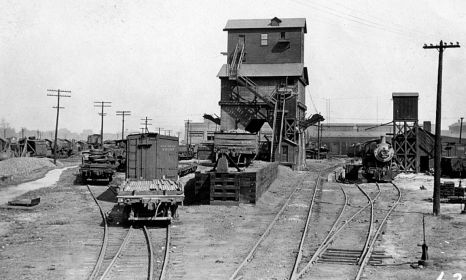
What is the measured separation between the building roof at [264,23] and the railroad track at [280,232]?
26569 millimetres

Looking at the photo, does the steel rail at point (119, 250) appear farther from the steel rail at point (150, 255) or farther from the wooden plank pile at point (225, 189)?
the wooden plank pile at point (225, 189)

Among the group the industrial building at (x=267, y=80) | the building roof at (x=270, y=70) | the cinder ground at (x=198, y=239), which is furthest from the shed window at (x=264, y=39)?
the cinder ground at (x=198, y=239)

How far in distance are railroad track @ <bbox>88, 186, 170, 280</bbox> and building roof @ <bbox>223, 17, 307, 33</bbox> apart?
119ft

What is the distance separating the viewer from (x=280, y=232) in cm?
1534

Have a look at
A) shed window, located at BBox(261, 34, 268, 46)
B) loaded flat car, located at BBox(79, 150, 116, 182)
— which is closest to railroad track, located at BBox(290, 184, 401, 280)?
loaded flat car, located at BBox(79, 150, 116, 182)

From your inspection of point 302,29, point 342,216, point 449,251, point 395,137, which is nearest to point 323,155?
point 302,29

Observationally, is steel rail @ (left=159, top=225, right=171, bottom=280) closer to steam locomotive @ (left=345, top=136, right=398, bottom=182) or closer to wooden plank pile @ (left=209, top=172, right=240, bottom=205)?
wooden plank pile @ (left=209, top=172, right=240, bottom=205)

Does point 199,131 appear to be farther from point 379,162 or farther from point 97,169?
point 97,169

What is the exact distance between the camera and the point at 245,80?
152 feet

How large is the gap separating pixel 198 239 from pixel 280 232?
2.77 meters

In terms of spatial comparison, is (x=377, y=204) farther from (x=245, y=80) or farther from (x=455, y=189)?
(x=245, y=80)

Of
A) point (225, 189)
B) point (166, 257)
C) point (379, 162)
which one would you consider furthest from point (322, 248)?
point (379, 162)

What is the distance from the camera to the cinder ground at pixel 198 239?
10744 mm

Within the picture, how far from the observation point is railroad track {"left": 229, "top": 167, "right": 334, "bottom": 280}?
10.8 metres
